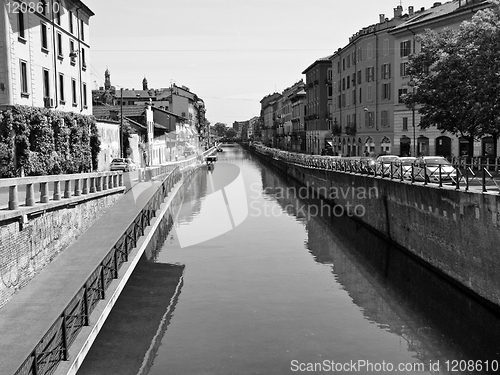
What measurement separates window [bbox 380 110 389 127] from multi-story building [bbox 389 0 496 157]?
235 centimetres

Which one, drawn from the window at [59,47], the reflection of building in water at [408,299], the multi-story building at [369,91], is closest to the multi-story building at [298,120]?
the multi-story building at [369,91]

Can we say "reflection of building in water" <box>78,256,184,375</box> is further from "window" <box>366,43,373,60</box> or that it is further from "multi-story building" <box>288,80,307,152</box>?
"multi-story building" <box>288,80,307,152</box>

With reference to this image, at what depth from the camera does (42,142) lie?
27.5m

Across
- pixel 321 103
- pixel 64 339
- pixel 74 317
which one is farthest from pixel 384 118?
pixel 64 339

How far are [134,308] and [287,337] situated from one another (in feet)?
16.7

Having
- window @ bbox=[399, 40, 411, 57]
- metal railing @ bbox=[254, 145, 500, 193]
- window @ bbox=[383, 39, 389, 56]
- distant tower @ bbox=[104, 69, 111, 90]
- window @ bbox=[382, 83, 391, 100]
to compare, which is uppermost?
distant tower @ bbox=[104, 69, 111, 90]

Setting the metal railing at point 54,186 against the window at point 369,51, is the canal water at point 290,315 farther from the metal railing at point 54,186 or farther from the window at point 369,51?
the window at point 369,51

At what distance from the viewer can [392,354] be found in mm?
13961

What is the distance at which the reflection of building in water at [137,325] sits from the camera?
42.4ft

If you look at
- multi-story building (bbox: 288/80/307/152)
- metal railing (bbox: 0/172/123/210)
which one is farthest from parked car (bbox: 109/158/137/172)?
multi-story building (bbox: 288/80/307/152)

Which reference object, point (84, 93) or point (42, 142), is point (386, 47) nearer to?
point (84, 93)

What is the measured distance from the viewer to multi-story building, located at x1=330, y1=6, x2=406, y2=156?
57.4 meters

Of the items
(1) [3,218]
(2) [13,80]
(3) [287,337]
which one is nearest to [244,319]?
(3) [287,337]

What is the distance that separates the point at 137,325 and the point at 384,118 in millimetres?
47231
